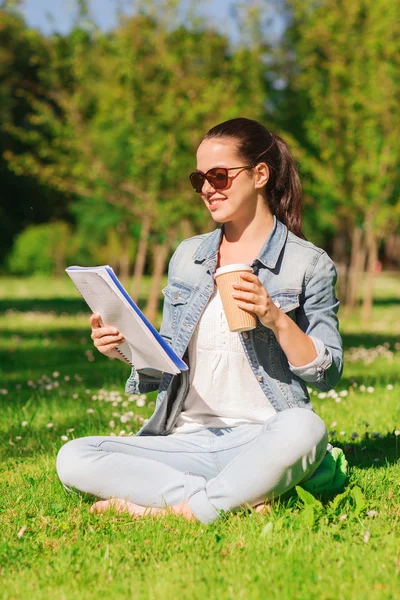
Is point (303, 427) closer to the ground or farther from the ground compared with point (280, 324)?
closer to the ground

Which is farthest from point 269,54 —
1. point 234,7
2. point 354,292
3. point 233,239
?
point 233,239

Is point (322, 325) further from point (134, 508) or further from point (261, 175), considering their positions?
point (134, 508)

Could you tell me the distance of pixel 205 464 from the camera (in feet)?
11.8

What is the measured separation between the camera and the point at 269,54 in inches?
692

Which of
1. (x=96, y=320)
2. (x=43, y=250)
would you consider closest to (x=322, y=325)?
(x=96, y=320)

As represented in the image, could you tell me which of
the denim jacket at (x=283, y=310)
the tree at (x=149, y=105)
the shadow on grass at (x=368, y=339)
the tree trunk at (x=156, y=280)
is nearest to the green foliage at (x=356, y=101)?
the tree at (x=149, y=105)

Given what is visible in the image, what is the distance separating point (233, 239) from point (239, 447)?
37.9 inches

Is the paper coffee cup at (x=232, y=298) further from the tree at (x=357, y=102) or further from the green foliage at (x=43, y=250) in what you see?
the green foliage at (x=43, y=250)

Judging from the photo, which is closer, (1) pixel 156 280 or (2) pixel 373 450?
(2) pixel 373 450

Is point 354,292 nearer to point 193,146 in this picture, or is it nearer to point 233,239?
point 193,146

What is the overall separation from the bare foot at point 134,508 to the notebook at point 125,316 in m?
0.57

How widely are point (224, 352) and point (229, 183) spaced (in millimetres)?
744

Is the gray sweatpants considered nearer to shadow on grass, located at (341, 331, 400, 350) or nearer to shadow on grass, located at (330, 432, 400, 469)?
shadow on grass, located at (330, 432, 400, 469)

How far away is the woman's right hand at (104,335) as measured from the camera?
3520 mm
